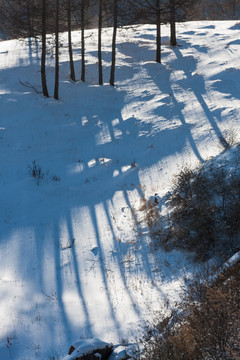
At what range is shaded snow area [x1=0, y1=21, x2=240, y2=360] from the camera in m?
6.59

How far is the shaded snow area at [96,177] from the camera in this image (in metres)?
6.59

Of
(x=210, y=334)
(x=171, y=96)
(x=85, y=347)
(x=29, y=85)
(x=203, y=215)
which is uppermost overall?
(x=210, y=334)

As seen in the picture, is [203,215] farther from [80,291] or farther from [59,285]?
[59,285]

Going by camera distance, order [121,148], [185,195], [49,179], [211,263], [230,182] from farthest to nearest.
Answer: [121,148] < [49,179] < [185,195] < [230,182] < [211,263]

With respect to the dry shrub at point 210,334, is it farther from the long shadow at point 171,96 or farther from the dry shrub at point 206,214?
the long shadow at point 171,96

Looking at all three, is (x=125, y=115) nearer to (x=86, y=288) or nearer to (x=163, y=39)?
(x=86, y=288)

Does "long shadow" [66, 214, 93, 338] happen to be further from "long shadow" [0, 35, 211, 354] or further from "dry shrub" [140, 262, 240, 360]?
"dry shrub" [140, 262, 240, 360]

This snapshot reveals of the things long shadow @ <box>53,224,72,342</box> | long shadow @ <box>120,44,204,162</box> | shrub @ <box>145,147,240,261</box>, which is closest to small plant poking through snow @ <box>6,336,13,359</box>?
long shadow @ <box>53,224,72,342</box>

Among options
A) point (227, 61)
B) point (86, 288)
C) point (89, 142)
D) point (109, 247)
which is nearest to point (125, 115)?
point (89, 142)

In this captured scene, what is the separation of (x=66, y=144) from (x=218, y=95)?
7931 millimetres

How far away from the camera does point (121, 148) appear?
14234mm

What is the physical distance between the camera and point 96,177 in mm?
12438

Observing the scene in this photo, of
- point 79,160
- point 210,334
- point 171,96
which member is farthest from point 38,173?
point 210,334

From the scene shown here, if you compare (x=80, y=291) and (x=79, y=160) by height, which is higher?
(x=80, y=291)
